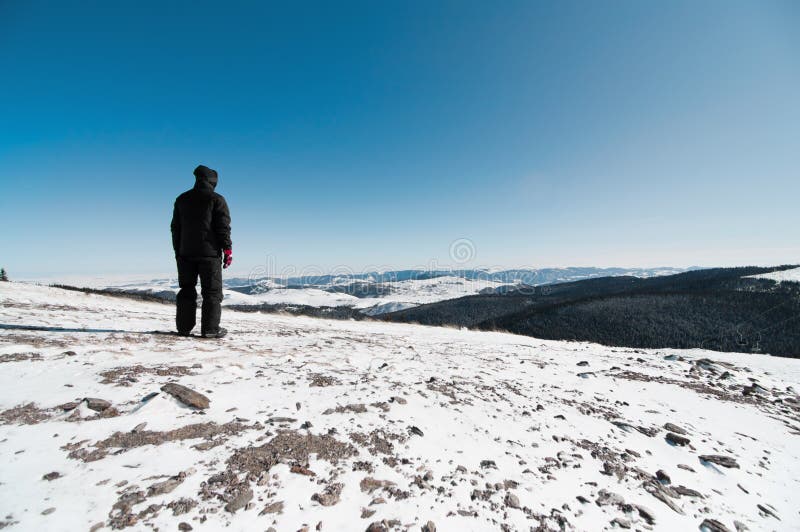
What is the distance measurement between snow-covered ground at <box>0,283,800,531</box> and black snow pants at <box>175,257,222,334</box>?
58 cm

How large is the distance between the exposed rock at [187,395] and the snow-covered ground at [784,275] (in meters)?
251

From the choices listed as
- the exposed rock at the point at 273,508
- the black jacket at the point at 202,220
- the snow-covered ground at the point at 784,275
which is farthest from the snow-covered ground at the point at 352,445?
the snow-covered ground at the point at 784,275

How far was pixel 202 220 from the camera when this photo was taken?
6797 mm

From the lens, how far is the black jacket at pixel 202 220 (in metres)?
6.81

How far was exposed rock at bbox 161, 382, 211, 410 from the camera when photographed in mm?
3738

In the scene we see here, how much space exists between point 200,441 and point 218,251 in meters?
5.08

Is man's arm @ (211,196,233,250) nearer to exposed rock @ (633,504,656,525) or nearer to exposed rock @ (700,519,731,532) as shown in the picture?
exposed rock @ (633,504,656,525)

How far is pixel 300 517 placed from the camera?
2324 mm

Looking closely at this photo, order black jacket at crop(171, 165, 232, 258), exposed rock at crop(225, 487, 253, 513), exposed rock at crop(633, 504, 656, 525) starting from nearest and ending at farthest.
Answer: exposed rock at crop(225, 487, 253, 513) → exposed rock at crop(633, 504, 656, 525) → black jacket at crop(171, 165, 232, 258)

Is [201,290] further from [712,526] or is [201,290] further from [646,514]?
[712,526]

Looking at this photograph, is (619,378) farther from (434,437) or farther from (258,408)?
(258,408)

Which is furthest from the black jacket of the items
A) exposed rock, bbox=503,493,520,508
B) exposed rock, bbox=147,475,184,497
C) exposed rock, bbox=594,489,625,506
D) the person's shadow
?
exposed rock, bbox=594,489,625,506

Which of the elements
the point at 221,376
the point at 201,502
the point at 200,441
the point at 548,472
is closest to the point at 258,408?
the point at 200,441

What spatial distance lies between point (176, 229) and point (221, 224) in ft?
3.86
